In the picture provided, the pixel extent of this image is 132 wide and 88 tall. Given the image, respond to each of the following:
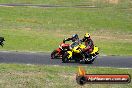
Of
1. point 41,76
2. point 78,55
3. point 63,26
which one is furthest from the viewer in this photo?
point 63,26

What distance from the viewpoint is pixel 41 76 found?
20344 mm

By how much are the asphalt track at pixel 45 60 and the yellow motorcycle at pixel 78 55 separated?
0.40m

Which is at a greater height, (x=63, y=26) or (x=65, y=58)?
(x=65, y=58)

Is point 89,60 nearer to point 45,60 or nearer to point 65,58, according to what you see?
point 65,58

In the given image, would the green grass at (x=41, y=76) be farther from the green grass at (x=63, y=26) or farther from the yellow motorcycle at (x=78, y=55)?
the green grass at (x=63, y=26)

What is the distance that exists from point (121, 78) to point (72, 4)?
54739 millimetres

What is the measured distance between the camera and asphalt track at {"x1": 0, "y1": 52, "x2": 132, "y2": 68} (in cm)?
2559

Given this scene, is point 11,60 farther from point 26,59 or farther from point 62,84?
point 62,84

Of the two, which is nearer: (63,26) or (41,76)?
(41,76)

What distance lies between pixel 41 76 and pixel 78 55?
656 cm

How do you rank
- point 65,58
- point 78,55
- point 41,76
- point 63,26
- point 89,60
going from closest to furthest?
1. point 41,76
2. point 65,58
3. point 89,60
4. point 78,55
5. point 63,26

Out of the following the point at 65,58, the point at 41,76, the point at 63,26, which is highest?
the point at 41,76

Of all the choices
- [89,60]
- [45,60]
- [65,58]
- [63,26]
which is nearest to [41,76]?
[65,58]

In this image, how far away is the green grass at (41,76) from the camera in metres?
19.0
